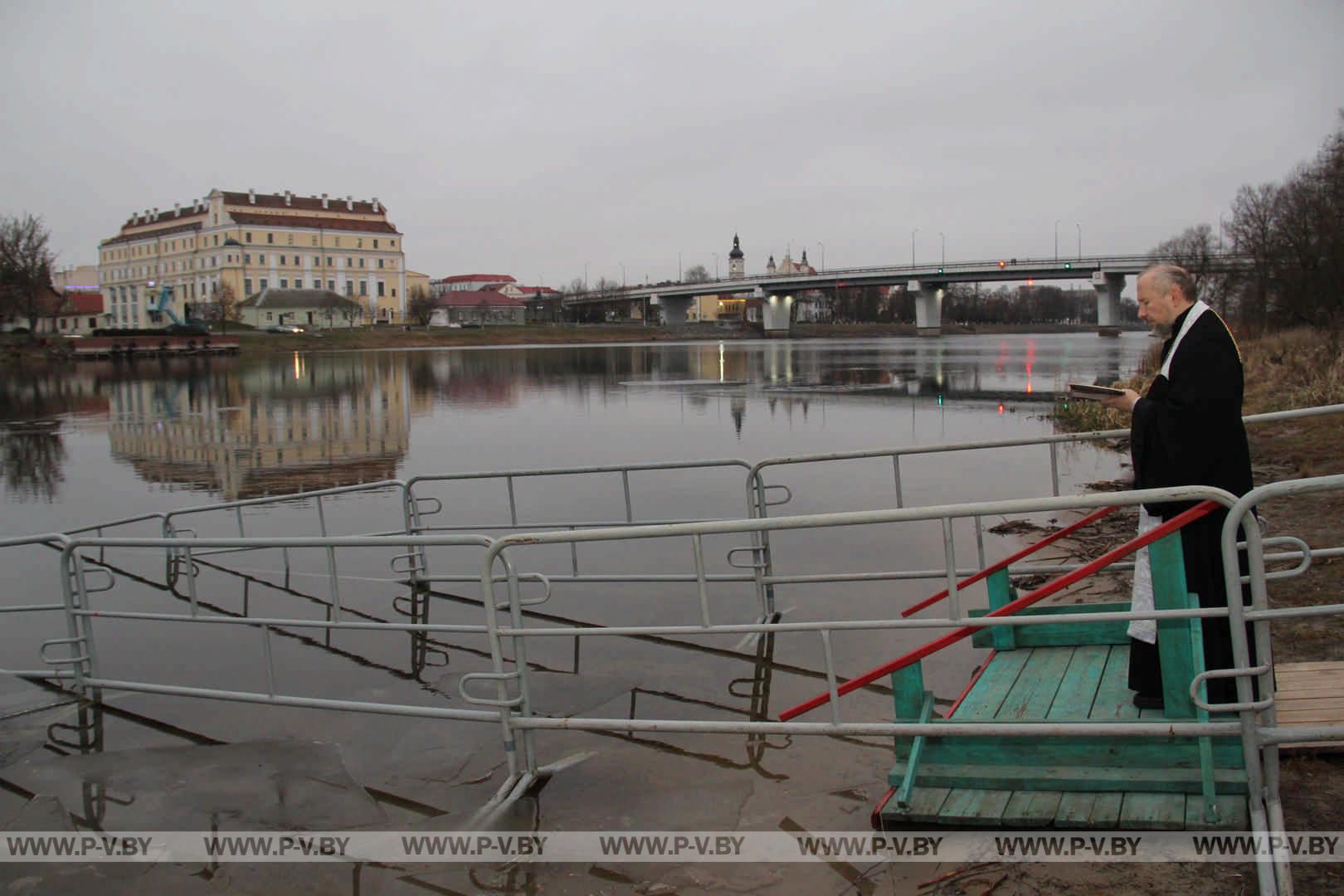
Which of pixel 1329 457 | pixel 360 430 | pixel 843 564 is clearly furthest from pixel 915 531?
pixel 360 430

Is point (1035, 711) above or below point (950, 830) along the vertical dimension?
above

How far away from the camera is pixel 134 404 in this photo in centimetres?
3909

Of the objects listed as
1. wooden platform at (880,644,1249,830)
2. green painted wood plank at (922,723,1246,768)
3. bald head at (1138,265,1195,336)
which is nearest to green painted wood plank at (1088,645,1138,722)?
wooden platform at (880,644,1249,830)

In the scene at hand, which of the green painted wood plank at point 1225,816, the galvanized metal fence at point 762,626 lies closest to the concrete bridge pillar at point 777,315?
the galvanized metal fence at point 762,626

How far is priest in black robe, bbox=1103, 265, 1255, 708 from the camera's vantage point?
175 inches

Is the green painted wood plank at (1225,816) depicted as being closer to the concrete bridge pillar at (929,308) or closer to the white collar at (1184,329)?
the white collar at (1184,329)

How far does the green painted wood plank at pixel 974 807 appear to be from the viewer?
14.6 feet

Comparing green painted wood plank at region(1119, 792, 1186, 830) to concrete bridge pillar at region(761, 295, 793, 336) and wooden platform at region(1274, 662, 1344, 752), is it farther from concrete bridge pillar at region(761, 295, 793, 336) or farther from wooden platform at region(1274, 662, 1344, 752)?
concrete bridge pillar at region(761, 295, 793, 336)

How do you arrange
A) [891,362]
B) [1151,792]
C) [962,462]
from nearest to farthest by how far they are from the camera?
[1151,792] → [962,462] → [891,362]

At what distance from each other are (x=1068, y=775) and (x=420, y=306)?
538ft

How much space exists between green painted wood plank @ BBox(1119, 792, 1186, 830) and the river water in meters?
1.22

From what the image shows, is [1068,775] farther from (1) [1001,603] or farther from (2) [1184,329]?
(2) [1184,329]

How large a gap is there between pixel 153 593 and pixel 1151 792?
9.94 meters

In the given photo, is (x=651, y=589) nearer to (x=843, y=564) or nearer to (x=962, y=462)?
(x=843, y=564)
